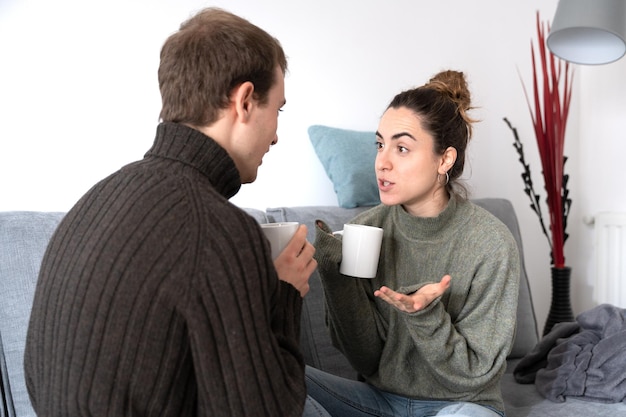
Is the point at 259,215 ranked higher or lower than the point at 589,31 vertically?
lower

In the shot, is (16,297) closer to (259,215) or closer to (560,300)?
(259,215)

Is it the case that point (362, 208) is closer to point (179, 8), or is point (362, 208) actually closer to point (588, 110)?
point (179, 8)

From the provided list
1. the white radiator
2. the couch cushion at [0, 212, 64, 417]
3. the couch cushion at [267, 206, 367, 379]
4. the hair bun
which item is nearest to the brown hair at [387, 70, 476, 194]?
the hair bun

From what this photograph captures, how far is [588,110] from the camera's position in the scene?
3.25m

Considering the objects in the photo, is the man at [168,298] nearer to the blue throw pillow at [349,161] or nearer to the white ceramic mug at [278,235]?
the white ceramic mug at [278,235]

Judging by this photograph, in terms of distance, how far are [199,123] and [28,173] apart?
0.99 metres

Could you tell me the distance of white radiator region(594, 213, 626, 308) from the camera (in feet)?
9.84

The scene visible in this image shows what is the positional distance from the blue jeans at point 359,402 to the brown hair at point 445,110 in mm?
523

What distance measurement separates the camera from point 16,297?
1.48m

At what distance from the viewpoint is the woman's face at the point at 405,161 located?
1634 mm

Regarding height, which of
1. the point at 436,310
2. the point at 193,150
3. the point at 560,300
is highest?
the point at 193,150

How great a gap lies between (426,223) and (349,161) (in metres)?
0.66

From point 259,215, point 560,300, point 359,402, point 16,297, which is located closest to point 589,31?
point 560,300

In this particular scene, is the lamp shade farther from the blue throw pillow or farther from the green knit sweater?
the green knit sweater
